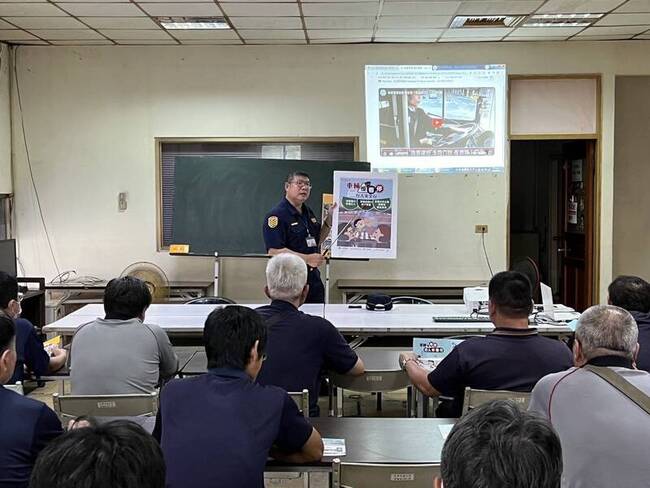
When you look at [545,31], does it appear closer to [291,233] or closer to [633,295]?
[291,233]

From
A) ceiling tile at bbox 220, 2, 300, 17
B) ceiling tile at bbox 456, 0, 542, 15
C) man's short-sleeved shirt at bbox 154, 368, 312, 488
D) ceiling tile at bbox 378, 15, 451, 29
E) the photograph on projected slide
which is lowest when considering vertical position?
man's short-sleeved shirt at bbox 154, 368, 312, 488

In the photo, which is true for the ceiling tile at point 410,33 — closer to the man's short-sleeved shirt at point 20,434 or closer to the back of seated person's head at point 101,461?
the man's short-sleeved shirt at point 20,434

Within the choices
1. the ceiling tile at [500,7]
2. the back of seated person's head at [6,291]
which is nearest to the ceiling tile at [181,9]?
the ceiling tile at [500,7]

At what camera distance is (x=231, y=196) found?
6.05 meters

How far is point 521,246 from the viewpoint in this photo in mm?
8617

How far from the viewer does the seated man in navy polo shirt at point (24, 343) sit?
111 inches

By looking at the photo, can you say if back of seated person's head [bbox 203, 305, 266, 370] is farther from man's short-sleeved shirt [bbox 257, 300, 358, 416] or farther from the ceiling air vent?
the ceiling air vent

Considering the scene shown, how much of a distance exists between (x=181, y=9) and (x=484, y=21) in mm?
2618

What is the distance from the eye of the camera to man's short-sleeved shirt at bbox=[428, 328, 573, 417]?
230cm

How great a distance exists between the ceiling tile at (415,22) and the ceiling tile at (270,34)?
0.80 meters

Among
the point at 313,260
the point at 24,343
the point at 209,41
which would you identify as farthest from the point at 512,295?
the point at 209,41

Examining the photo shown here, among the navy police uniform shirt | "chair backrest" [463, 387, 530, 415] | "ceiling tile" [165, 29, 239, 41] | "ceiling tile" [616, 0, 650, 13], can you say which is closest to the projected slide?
"ceiling tile" [616, 0, 650, 13]

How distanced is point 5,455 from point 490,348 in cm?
162

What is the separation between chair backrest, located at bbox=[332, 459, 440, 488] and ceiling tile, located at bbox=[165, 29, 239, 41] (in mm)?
4884
